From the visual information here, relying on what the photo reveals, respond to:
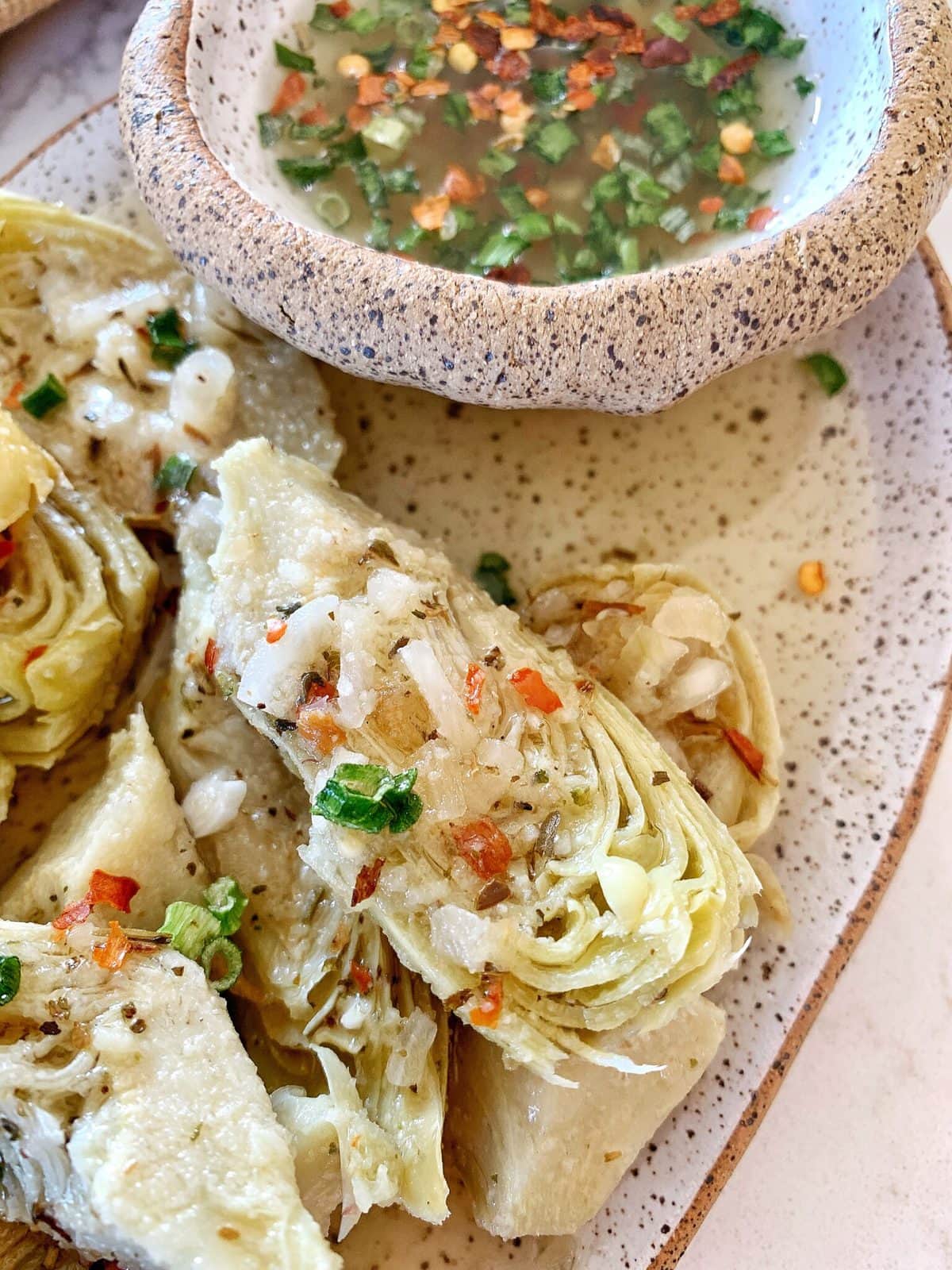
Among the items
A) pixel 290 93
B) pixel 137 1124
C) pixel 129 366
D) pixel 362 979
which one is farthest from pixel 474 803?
pixel 290 93

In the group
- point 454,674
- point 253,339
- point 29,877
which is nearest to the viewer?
point 454,674

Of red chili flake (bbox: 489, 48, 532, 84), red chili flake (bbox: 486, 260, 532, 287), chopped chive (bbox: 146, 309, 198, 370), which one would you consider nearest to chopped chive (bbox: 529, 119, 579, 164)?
red chili flake (bbox: 489, 48, 532, 84)

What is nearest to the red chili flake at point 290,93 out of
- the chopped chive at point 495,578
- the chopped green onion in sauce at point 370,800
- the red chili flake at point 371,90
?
the red chili flake at point 371,90

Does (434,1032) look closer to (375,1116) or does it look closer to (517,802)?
(375,1116)

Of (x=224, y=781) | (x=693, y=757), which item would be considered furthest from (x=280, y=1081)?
(x=693, y=757)

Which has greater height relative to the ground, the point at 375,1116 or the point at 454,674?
the point at 454,674

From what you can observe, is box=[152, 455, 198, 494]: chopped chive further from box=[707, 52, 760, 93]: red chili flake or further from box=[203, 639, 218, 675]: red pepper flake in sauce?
box=[707, 52, 760, 93]: red chili flake

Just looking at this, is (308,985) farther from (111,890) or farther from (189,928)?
(111,890)

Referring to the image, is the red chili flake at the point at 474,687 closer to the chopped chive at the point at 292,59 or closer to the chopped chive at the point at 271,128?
the chopped chive at the point at 271,128
